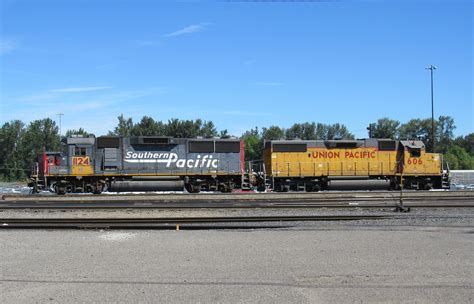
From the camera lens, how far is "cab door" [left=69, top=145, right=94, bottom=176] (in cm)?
2686

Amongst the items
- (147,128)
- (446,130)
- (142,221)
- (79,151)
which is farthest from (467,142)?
(142,221)

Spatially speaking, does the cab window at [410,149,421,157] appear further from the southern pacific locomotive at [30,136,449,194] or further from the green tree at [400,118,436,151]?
the green tree at [400,118,436,151]

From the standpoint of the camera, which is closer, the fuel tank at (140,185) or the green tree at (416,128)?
the fuel tank at (140,185)

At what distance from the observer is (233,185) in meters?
28.4

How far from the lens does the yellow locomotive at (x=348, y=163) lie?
2955 cm

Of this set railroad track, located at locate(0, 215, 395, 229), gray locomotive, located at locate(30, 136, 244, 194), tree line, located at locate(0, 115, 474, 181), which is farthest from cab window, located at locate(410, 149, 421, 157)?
tree line, located at locate(0, 115, 474, 181)

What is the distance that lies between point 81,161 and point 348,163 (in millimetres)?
15976

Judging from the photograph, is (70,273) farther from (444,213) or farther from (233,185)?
(233,185)

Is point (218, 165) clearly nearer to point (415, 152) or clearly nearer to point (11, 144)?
point (415, 152)

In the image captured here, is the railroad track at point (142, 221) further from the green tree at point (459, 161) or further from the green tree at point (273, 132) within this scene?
the green tree at point (273, 132)

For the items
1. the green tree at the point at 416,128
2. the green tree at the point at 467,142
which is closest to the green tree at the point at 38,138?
the green tree at the point at 416,128

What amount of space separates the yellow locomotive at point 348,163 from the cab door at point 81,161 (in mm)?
10258

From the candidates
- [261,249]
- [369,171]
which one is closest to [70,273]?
[261,249]

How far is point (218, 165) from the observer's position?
92.7ft
